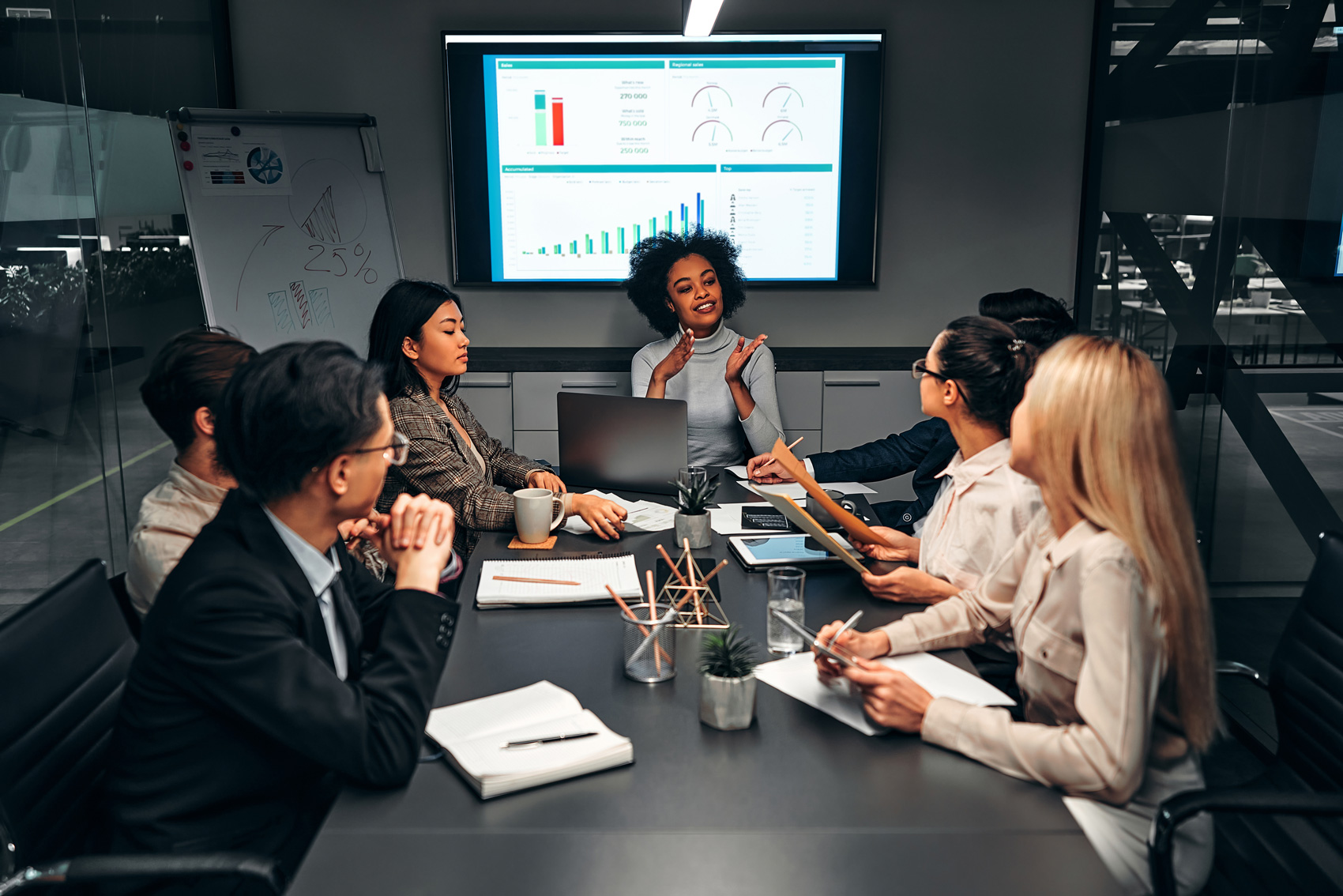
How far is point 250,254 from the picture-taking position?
3.63 metres

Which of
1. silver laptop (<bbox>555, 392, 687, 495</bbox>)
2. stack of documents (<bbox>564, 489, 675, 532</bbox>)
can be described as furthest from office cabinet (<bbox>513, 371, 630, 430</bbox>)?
stack of documents (<bbox>564, 489, 675, 532</bbox>)

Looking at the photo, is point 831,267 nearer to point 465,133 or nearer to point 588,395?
point 465,133

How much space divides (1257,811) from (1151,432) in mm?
505

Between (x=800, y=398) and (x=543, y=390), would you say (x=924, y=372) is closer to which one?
(x=800, y=398)

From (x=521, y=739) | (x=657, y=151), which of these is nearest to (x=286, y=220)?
(x=657, y=151)

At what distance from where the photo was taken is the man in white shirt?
1.71 meters

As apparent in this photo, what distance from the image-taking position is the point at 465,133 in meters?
4.32

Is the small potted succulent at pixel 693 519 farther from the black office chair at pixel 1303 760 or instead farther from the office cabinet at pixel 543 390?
the office cabinet at pixel 543 390

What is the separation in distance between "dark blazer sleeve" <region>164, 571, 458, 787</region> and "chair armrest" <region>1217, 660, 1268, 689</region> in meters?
1.32

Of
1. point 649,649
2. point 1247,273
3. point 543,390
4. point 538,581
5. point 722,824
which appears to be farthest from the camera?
point 543,390

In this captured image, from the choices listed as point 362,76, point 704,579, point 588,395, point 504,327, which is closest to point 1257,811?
point 704,579

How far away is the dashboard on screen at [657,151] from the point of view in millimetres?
4266

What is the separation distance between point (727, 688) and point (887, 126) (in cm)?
366

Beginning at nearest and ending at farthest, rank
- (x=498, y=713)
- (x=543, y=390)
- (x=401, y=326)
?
(x=498, y=713) < (x=401, y=326) < (x=543, y=390)
